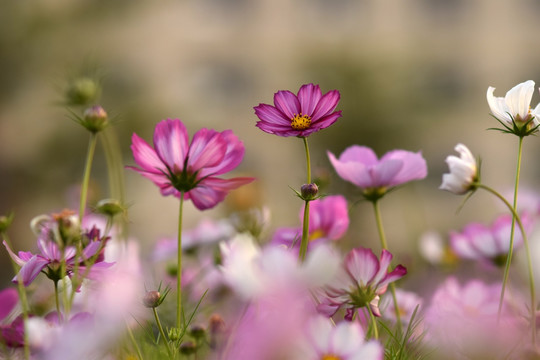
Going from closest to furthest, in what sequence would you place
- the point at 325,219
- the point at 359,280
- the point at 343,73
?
the point at 359,280, the point at 325,219, the point at 343,73

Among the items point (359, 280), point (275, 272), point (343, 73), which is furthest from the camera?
point (343, 73)

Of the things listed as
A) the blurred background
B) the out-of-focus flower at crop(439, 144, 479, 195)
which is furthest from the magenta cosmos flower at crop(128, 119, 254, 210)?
the blurred background

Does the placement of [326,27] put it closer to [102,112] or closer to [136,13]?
[136,13]

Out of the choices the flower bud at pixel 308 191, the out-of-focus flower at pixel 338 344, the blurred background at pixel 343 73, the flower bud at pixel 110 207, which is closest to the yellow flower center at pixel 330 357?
the out-of-focus flower at pixel 338 344

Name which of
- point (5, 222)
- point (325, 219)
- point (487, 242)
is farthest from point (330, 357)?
point (487, 242)

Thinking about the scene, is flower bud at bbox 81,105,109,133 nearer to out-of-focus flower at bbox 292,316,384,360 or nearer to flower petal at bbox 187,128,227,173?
flower petal at bbox 187,128,227,173

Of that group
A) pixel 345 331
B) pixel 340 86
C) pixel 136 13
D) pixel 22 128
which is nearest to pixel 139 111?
pixel 136 13

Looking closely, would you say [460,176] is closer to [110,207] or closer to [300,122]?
[300,122]
